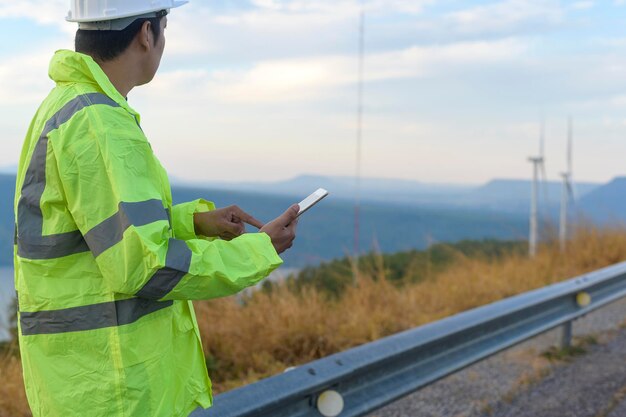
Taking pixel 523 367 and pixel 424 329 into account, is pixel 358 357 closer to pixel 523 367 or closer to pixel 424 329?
pixel 424 329

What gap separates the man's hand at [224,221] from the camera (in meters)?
2.50

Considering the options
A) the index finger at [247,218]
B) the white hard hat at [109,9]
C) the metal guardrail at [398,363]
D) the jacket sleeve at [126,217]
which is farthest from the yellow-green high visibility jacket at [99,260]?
the metal guardrail at [398,363]

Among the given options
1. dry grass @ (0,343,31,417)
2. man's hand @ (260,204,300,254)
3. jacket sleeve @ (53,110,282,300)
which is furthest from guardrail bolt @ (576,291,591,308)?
jacket sleeve @ (53,110,282,300)

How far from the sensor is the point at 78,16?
2.16 meters

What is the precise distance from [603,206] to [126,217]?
12.8 meters

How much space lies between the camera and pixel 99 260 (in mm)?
1956

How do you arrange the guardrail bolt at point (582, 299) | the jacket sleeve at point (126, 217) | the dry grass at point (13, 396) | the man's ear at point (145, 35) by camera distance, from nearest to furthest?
the jacket sleeve at point (126, 217)
the man's ear at point (145, 35)
the dry grass at point (13, 396)
the guardrail bolt at point (582, 299)

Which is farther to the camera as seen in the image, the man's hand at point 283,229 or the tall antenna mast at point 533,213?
the tall antenna mast at point 533,213

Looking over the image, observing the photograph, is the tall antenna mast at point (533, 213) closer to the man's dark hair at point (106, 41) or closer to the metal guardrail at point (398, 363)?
the metal guardrail at point (398, 363)

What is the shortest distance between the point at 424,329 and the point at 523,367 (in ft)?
6.17

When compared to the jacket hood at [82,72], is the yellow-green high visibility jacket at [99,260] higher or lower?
lower

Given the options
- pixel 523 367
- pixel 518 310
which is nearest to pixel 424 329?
pixel 518 310

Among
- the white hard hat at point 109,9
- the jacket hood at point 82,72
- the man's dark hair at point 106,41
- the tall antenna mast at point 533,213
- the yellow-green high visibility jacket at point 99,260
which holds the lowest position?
the tall antenna mast at point 533,213

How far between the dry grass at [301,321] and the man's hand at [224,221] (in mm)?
2353
